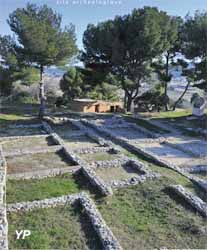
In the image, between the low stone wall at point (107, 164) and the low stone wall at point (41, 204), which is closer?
the low stone wall at point (41, 204)

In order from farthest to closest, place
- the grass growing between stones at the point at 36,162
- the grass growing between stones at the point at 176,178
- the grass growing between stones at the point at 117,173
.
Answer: the grass growing between stones at the point at 36,162 → the grass growing between stones at the point at 117,173 → the grass growing between stones at the point at 176,178

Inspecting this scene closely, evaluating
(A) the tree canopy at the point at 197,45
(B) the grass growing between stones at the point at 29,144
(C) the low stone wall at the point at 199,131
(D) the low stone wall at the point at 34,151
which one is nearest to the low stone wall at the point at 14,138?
(B) the grass growing between stones at the point at 29,144

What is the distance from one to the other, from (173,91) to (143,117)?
7.41 meters

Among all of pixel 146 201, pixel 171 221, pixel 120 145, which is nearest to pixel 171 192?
pixel 146 201

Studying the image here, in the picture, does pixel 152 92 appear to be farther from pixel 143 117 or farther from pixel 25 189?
pixel 25 189

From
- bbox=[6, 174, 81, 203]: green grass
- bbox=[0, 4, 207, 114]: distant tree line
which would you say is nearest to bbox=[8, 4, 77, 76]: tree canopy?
bbox=[0, 4, 207, 114]: distant tree line

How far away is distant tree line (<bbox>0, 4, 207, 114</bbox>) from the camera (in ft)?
49.5

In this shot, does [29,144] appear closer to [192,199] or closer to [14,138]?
[14,138]

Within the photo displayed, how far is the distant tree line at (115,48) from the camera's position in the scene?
49.5ft

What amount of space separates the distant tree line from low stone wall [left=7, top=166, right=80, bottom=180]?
25.4ft

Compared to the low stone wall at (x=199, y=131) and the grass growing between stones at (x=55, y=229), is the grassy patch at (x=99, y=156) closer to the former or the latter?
the grass growing between stones at (x=55, y=229)

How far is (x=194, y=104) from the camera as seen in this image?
1806 centimetres

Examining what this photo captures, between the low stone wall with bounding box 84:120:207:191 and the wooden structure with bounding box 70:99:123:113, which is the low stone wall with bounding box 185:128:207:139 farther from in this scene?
the wooden structure with bounding box 70:99:123:113

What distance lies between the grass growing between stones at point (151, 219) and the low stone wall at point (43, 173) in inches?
70.9
